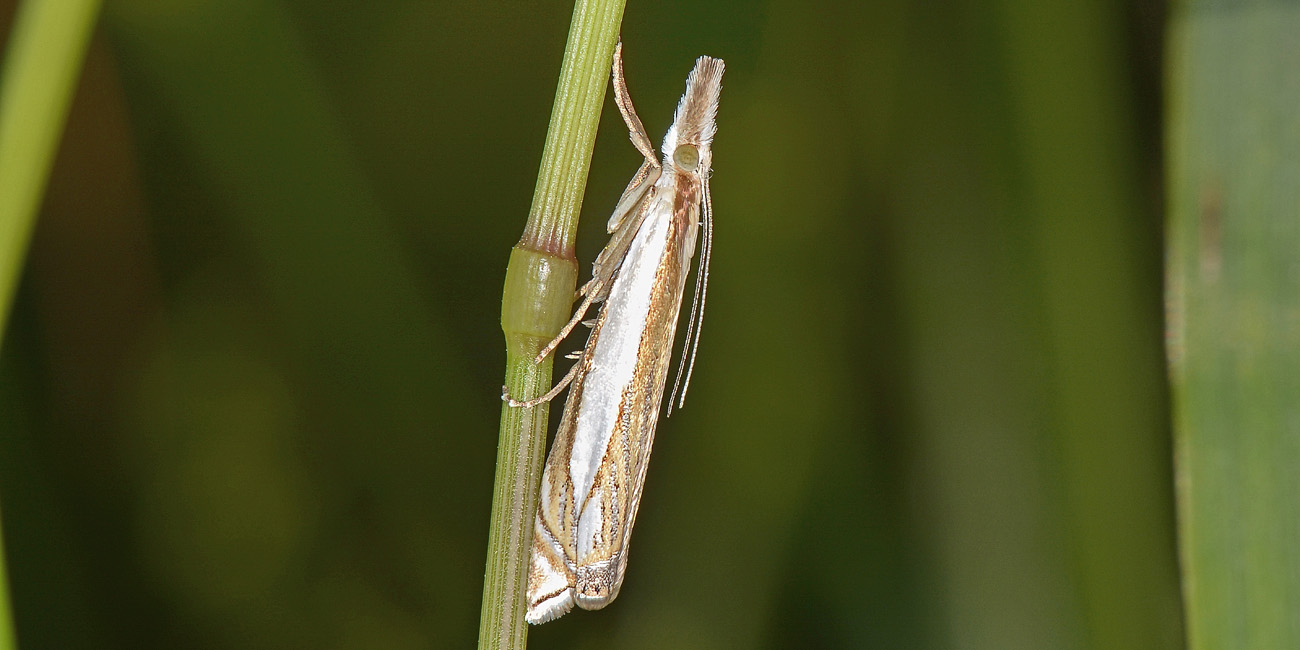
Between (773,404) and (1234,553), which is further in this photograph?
(773,404)

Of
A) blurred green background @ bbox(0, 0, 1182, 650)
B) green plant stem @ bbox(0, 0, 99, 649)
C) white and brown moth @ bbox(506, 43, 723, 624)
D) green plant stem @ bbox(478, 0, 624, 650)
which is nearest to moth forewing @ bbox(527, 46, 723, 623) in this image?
white and brown moth @ bbox(506, 43, 723, 624)

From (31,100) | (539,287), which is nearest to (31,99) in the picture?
(31,100)

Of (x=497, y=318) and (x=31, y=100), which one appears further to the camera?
Answer: (x=497, y=318)

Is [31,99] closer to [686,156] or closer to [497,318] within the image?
[686,156]

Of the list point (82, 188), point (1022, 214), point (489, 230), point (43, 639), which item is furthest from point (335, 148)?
point (1022, 214)

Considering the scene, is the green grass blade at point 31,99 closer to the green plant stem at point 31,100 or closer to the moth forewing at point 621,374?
the green plant stem at point 31,100

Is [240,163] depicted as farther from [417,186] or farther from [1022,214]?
[1022,214]

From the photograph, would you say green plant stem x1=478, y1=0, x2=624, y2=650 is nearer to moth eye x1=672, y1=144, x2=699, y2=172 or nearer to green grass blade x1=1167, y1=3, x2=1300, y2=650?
moth eye x1=672, y1=144, x2=699, y2=172

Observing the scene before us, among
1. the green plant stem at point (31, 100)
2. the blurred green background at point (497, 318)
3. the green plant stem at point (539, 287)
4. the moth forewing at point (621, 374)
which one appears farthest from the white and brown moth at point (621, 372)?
the blurred green background at point (497, 318)
